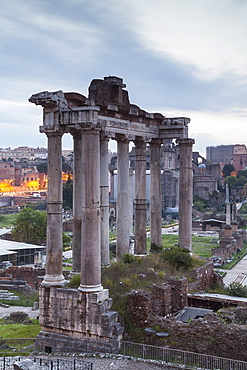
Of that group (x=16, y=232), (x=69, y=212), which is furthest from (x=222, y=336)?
(x=69, y=212)

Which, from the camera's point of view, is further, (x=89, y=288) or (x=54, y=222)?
(x=54, y=222)

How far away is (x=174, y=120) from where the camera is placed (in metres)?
20.3

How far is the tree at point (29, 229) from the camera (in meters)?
51.5

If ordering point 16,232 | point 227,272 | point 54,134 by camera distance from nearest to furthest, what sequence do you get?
point 54,134 → point 227,272 → point 16,232

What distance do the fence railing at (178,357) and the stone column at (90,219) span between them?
201 centimetres

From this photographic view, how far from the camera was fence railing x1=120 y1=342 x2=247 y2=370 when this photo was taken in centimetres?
1212

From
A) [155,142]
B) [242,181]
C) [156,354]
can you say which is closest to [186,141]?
[155,142]

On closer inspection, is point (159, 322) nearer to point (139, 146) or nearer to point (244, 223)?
point (139, 146)

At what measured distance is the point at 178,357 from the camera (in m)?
12.9

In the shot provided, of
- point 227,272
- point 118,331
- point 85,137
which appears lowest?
point 227,272

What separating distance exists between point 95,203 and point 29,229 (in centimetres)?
3900

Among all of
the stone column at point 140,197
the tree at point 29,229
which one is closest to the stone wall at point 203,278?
the stone column at point 140,197

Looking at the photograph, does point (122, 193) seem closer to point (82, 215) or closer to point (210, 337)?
point (82, 215)

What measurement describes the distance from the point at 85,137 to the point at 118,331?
19.8ft
